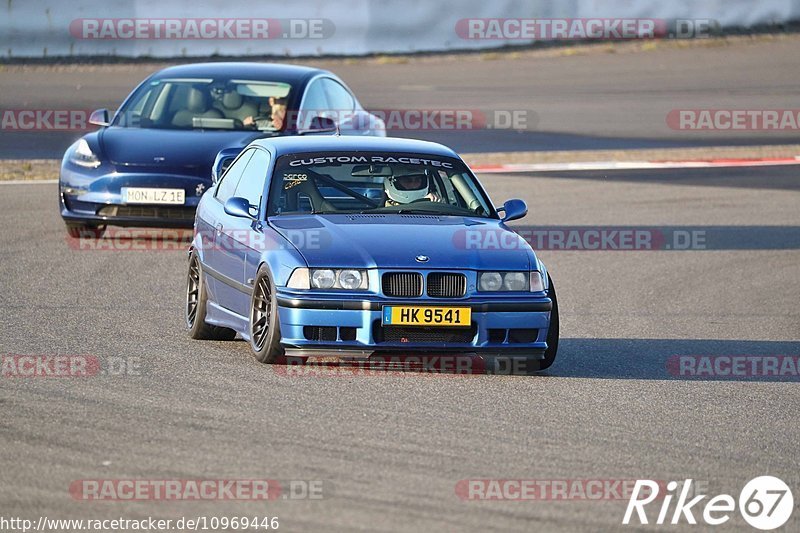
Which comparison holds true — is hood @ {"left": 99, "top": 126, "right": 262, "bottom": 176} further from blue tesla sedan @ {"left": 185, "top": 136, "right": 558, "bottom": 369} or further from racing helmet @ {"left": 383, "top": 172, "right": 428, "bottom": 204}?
racing helmet @ {"left": 383, "top": 172, "right": 428, "bottom": 204}

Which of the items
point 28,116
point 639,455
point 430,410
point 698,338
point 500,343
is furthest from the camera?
point 28,116

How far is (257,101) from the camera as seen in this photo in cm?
1595

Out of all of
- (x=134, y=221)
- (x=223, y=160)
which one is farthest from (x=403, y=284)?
(x=134, y=221)

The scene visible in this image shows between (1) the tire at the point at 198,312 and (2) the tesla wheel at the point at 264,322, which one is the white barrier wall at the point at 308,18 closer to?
(1) the tire at the point at 198,312

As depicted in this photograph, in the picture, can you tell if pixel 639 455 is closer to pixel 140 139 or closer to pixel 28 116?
pixel 140 139

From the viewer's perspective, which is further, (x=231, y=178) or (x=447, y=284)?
(x=231, y=178)

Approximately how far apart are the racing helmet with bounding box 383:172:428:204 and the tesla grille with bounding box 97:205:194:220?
4546 mm

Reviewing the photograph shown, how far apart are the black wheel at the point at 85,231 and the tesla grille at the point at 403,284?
266 inches

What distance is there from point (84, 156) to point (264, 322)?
611cm

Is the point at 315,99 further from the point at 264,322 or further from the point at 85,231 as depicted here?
the point at 264,322

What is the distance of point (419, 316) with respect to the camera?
896cm

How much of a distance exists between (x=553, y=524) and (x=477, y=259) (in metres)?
3.27

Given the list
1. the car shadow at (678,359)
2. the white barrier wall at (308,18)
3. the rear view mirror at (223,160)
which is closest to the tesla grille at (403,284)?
the car shadow at (678,359)

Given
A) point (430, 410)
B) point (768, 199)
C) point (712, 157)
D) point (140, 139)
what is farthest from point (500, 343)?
Answer: point (712, 157)
